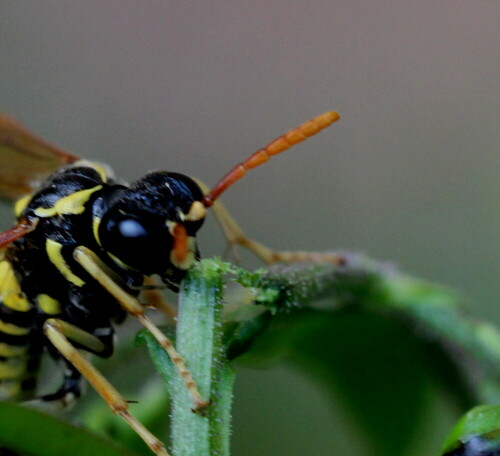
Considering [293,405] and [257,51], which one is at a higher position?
[257,51]

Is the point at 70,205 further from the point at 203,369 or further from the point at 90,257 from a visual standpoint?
the point at 203,369

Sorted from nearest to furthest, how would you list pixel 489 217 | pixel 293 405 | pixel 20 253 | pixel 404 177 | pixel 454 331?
pixel 454 331 → pixel 20 253 → pixel 293 405 → pixel 489 217 → pixel 404 177

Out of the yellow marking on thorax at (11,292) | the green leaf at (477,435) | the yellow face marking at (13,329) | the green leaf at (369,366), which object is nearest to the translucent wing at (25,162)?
the yellow marking on thorax at (11,292)

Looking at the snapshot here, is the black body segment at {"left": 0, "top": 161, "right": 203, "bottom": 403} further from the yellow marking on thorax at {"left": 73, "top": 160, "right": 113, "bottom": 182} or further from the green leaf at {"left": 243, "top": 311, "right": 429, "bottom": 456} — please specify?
the green leaf at {"left": 243, "top": 311, "right": 429, "bottom": 456}

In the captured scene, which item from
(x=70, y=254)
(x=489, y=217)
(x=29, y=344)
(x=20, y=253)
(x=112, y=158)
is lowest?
(x=112, y=158)

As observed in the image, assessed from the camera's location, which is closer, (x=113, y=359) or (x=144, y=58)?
(x=113, y=359)

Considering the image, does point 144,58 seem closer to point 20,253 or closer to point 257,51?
point 257,51

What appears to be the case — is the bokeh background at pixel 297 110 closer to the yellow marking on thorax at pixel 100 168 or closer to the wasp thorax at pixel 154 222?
the yellow marking on thorax at pixel 100 168

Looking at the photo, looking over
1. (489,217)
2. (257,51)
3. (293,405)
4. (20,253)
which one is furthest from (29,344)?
(257,51)
